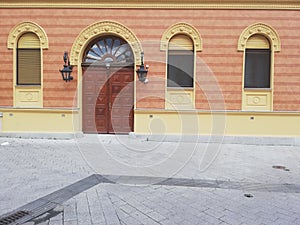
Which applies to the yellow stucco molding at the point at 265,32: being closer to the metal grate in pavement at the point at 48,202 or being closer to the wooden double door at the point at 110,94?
the wooden double door at the point at 110,94

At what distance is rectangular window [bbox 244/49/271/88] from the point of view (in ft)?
29.2

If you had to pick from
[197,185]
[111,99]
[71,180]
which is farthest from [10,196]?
[111,99]

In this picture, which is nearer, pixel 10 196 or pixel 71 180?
pixel 10 196

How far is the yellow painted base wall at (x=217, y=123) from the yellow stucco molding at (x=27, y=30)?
4.33 m

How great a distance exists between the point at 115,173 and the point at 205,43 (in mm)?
5902

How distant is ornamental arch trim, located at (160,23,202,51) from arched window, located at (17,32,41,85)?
4.73 metres

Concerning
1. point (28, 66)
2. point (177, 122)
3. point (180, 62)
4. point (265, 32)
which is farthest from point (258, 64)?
point (28, 66)

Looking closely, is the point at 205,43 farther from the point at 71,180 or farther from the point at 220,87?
the point at 71,180

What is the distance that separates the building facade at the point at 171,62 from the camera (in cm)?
872

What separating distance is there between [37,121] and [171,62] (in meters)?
5.52

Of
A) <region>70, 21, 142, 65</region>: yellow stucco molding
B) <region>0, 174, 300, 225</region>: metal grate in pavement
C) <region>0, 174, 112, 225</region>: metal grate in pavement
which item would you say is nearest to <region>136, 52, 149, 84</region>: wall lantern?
<region>70, 21, 142, 65</region>: yellow stucco molding

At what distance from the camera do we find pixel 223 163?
6.35 m

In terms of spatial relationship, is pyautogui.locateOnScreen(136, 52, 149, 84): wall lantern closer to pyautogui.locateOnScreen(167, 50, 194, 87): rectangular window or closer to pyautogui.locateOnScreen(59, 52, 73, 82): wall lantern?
pyautogui.locateOnScreen(167, 50, 194, 87): rectangular window

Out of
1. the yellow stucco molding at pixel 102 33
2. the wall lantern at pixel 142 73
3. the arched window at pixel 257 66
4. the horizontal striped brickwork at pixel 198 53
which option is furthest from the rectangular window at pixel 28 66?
the arched window at pixel 257 66
